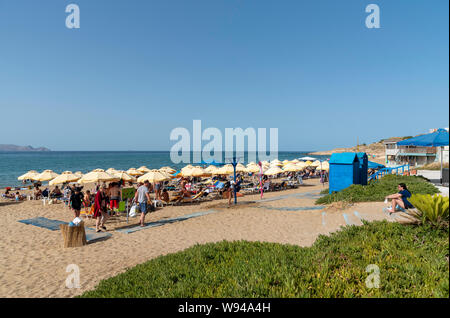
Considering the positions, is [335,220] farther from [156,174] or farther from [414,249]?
[156,174]

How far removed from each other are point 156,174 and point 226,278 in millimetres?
12042

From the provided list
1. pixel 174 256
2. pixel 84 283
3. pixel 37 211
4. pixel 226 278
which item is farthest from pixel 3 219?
pixel 226 278

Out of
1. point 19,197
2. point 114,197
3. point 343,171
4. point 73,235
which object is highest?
point 343,171

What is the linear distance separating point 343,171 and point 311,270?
1216 centimetres

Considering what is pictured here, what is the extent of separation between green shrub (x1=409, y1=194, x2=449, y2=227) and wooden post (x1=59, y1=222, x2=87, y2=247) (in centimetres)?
830

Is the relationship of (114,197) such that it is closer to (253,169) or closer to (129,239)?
(129,239)

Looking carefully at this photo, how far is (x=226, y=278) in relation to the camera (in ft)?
11.3

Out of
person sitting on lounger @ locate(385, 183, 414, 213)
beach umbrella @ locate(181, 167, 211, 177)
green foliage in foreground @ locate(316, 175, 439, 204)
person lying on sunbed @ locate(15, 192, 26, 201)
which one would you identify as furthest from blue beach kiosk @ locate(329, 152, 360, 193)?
person lying on sunbed @ locate(15, 192, 26, 201)

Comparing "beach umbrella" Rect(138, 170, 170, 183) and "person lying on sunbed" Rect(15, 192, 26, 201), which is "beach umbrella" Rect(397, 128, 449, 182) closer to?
"beach umbrella" Rect(138, 170, 170, 183)

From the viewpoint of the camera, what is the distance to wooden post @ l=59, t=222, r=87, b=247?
7.34 metres

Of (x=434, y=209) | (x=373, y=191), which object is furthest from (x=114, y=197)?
(x=373, y=191)

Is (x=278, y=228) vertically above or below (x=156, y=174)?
below

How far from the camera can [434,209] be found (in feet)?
13.0

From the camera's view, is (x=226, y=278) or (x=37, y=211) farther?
(x=37, y=211)
